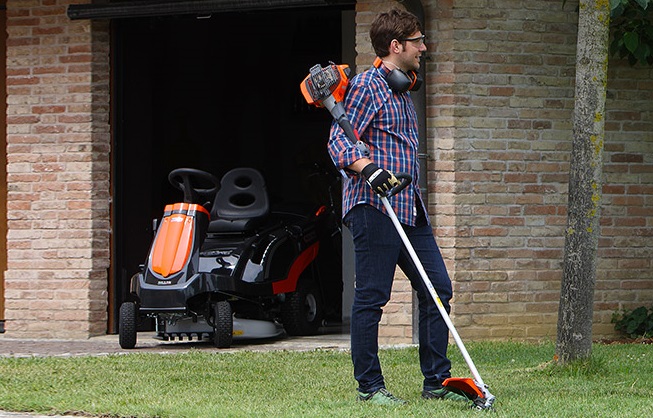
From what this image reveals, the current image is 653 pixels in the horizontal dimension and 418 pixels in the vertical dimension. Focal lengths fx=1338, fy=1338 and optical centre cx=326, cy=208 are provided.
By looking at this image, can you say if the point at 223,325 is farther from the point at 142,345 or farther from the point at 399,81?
the point at 399,81

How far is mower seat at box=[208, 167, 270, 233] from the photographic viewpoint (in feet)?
36.9

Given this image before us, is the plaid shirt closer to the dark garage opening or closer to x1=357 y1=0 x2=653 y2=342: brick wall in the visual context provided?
x1=357 y1=0 x2=653 y2=342: brick wall

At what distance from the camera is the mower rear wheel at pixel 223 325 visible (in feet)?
33.9

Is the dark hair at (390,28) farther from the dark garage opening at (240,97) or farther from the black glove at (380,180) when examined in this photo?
the dark garage opening at (240,97)

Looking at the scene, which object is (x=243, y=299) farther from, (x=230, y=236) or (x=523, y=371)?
(x=523, y=371)

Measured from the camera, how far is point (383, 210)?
691 cm

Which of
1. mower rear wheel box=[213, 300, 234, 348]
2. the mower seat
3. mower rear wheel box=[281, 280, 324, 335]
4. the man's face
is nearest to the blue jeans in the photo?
the man's face

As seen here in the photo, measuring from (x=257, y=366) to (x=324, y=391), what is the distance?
1.35m

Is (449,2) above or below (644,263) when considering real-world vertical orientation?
above

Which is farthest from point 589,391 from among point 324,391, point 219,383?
point 219,383

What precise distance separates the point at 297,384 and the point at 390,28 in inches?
85.5

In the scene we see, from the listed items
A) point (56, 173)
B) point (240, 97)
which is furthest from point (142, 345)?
point (240, 97)

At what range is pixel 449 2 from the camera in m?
10.4

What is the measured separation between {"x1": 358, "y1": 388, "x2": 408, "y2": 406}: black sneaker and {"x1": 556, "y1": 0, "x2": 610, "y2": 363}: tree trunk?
168 cm
